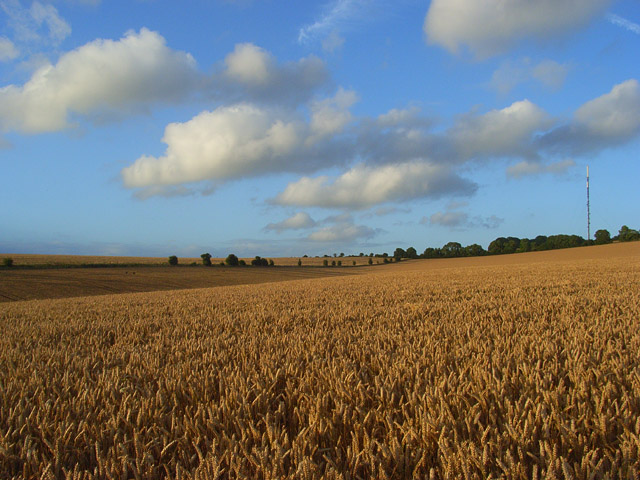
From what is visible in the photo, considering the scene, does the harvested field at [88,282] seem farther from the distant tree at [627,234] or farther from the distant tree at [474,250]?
the distant tree at [627,234]

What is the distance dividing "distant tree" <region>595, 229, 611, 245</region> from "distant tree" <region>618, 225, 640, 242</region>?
103 inches

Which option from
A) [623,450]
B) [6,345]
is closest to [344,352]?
[623,450]

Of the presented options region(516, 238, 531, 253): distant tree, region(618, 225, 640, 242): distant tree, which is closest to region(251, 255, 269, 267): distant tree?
region(516, 238, 531, 253): distant tree

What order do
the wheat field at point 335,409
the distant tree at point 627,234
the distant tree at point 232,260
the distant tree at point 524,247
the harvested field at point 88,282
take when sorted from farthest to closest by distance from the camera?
the distant tree at point 524,247
the distant tree at point 627,234
the distant tree at point 232,260
the harvested field at point 88,282
the wheat field at point 335,409

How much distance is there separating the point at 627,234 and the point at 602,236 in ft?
16.0

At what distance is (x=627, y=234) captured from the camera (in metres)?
92.2

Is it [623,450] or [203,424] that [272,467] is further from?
[623,450]

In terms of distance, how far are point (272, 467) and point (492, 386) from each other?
1.50 metres

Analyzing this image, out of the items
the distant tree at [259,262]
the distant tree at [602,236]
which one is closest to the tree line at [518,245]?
the distant tree at [602,236]

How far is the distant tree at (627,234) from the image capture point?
89.6 meters

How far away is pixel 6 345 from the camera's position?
488 centimetres

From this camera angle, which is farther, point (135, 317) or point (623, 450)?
point (135, 317)

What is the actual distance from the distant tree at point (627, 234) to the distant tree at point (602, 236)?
8.55 ft

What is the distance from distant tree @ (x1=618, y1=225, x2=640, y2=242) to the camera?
8960cm
